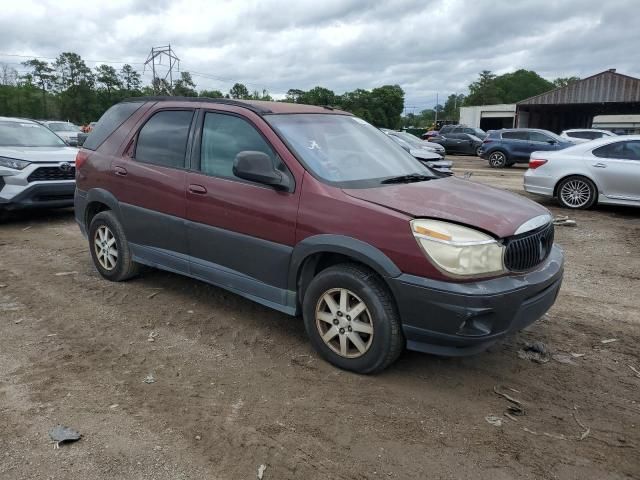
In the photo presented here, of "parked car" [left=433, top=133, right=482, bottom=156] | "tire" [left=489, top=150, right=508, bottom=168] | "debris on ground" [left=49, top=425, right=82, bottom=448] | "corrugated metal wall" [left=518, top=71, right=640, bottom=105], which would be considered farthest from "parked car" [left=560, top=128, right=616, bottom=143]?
"corrugated metal wall" [left=518, top=71, right=640, bottom=105]

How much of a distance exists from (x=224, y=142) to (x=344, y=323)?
1824 mm

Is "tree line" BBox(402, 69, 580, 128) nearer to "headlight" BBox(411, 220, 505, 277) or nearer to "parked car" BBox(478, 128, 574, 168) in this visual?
"parked car" BBox(478, 128, 574, 168)

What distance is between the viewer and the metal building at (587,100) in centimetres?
4275

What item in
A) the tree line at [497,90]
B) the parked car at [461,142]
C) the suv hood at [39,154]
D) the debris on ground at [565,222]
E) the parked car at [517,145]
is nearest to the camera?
the suv hood at [39,154]

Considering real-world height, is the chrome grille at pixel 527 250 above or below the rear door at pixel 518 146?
below

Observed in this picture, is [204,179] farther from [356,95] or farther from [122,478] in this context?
[356,95]

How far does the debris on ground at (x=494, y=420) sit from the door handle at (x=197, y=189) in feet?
8.77

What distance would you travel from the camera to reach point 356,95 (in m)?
84.9

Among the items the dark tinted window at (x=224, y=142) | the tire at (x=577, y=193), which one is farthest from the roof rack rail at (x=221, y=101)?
the tire at (x=577, y=193)

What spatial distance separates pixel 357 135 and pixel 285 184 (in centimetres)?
111

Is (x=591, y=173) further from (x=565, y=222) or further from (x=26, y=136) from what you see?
(x=26, y=136)

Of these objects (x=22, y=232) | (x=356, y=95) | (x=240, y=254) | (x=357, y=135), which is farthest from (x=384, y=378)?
(x=356, y=95)

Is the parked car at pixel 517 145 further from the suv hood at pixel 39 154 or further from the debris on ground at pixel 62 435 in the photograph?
the debris on ground at pixel 62 435

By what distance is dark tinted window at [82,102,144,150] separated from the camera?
532 cm
